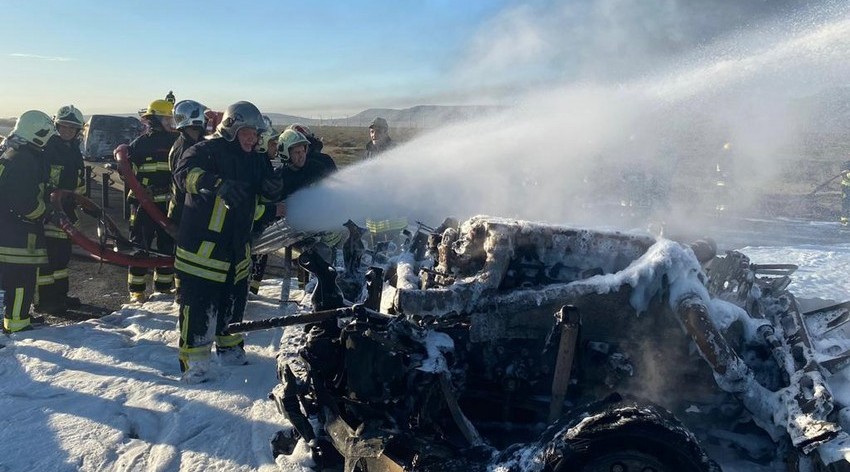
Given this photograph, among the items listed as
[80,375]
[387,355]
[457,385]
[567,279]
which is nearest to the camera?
[387,355]

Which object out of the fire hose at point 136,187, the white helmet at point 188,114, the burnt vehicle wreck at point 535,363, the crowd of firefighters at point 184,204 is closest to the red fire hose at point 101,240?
the crowd of firefighters at point 184,204

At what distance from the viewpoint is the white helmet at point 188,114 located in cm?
623

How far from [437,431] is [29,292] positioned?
5352 millimetres

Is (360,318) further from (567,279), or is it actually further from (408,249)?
(408,249)

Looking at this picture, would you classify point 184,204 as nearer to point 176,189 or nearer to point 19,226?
point 176,189

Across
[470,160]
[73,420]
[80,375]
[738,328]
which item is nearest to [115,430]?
[73,420]

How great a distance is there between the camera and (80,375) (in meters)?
5.04

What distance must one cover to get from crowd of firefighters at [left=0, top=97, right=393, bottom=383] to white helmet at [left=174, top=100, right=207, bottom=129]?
0.04 ft

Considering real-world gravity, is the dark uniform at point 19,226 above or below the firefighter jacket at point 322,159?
below

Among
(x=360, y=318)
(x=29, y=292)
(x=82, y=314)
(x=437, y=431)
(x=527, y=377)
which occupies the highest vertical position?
(x=360, y=318)

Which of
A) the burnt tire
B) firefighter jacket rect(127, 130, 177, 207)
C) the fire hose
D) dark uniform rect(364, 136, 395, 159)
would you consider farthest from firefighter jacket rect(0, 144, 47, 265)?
the burnt tire

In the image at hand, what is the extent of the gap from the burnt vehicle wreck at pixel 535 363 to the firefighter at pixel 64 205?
15.4ft

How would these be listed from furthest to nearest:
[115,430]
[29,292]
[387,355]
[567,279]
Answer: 1. [29,292]
2. [115,430]
3. [567,279]
4. [387,355]

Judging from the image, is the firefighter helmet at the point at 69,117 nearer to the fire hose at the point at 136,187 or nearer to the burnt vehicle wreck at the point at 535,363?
the fire hose at the point at 136,187
